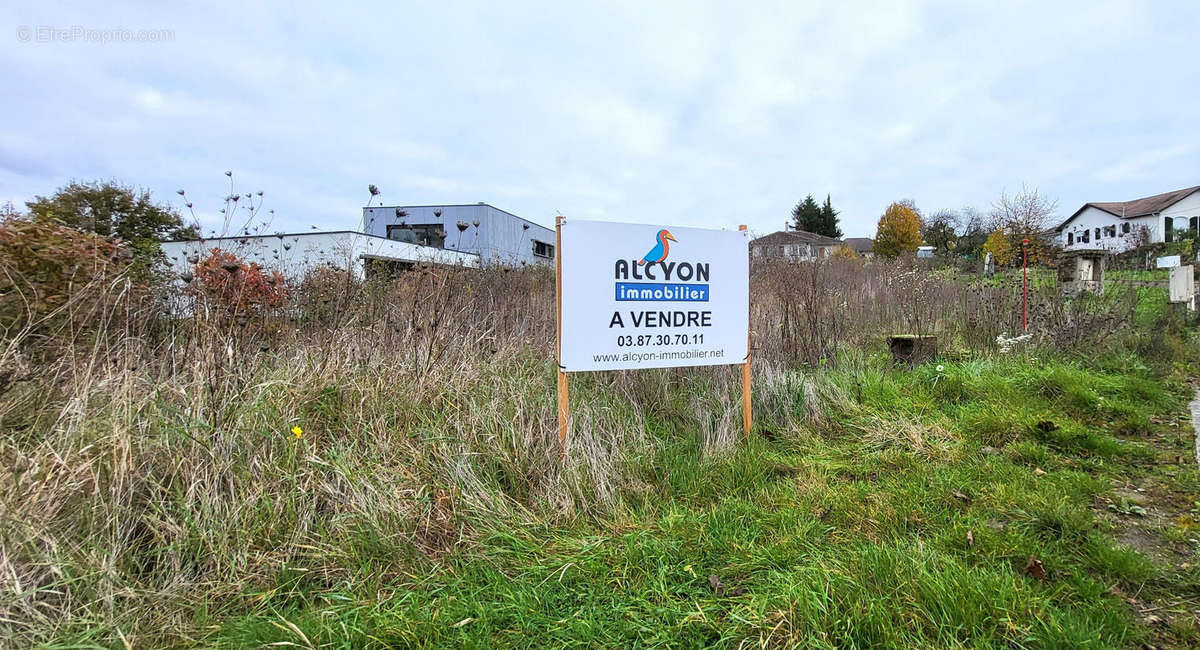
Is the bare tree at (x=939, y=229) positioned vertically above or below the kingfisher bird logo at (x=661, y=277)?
above

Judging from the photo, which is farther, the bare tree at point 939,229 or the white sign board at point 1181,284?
the bare tree at point 939,229

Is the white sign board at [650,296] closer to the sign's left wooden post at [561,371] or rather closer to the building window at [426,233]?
the sign's left wooden post at [561,371]

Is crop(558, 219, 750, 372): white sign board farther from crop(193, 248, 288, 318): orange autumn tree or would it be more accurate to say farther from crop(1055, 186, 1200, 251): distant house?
crop(1055, 186, 1200, 251): distant house

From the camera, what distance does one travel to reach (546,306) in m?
5.66

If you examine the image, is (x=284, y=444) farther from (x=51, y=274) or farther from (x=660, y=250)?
(x=660, y=250)

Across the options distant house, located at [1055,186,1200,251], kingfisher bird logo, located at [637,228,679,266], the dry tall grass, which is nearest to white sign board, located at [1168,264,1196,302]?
the dry tall grass

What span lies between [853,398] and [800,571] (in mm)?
2829

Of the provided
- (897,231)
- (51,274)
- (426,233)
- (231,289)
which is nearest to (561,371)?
(231,289)

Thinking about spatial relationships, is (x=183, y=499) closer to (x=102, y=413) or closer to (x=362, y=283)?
(x=102, y=413)

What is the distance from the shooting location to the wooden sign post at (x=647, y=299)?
9.91 ft

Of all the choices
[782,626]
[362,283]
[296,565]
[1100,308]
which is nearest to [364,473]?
[296,565]

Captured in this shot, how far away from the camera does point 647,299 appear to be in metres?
3.28

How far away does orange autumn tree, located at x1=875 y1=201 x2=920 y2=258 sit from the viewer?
131 feet

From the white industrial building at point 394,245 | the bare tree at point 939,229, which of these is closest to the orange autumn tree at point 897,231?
the bare tree at point 939,229
